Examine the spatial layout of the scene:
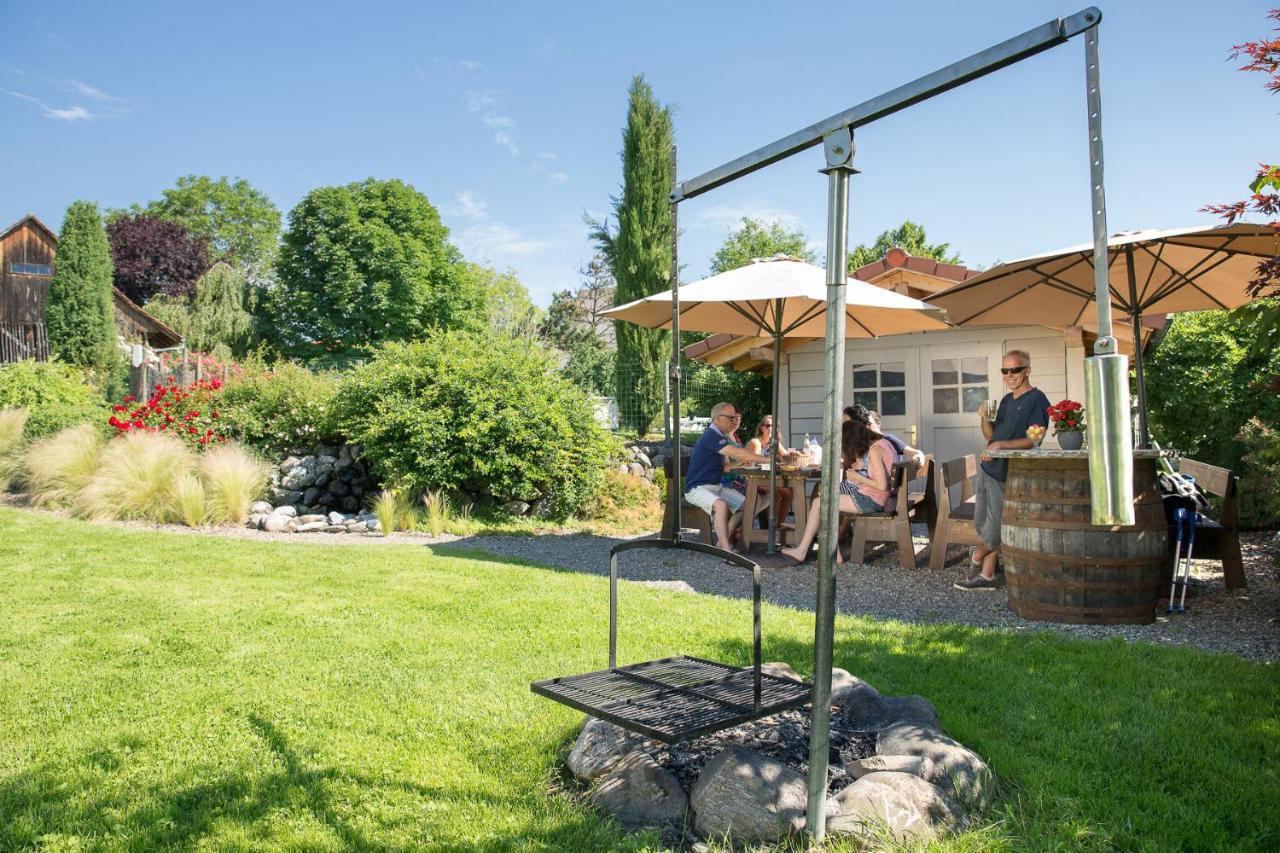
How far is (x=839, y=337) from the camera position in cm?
216

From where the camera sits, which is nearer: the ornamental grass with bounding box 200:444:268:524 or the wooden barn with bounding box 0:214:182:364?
the ornamental grass with bounding box 200:444:268:524

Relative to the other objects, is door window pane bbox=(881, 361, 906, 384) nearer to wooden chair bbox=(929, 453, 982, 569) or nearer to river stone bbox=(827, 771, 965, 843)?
wooden chair bbox=(929, 453, 982, 569)

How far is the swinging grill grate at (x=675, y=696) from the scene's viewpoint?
2.39 metres

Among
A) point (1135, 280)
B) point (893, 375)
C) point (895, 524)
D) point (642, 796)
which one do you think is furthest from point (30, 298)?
point (642, 796)

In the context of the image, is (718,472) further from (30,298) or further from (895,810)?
(30,298)

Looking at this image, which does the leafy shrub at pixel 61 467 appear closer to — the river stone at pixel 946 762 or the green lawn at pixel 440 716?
the green lawn at pixel 440 716

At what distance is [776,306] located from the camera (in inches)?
293

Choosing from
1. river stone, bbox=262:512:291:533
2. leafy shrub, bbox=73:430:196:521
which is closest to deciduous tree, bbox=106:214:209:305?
leafy shrub, bbox=73:430:196:521

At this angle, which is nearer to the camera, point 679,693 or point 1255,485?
point 679,693

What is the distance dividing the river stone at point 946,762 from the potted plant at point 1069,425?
9.40 feet

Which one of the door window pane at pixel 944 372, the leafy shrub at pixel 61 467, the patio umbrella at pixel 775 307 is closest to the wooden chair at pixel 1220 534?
the patio umbrella at pixel 775 307

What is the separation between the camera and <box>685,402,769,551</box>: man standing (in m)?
7.66

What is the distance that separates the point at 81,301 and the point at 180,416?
2100cm

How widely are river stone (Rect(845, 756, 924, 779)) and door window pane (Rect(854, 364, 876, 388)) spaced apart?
9412 millimetres
